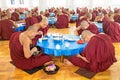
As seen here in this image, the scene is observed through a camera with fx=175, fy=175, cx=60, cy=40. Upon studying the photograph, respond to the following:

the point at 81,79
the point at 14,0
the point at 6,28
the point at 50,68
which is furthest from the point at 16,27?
the point at 14,0

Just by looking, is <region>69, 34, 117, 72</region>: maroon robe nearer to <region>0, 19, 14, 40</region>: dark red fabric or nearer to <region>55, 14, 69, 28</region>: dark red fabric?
<region>0, 19, 14, 40</region>: dark red fabric

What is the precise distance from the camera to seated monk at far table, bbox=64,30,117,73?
3.27 m

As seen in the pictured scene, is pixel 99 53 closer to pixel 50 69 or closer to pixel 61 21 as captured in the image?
pixel 50 69

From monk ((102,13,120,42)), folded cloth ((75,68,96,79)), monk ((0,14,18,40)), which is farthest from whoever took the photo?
monk ((0,14,18,40))

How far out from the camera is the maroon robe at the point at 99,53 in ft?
10.7

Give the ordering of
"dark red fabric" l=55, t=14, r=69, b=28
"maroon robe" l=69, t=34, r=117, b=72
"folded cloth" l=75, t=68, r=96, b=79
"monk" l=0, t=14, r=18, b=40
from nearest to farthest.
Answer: "maroon robe" l=69, t=34, r=117, b=72, "folded cloth" l=75, t=68, r=96, b=79, "monk" l=0, t=14, r=18, b=40, "dark red fabric" l=55, t=14, r=69, b=28

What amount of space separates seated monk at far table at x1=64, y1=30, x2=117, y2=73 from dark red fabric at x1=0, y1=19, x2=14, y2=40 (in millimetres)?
3132

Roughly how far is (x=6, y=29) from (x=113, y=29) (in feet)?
11.8

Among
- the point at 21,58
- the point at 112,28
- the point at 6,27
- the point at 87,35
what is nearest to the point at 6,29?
the point at 6,27

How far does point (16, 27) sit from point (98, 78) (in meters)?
3.54

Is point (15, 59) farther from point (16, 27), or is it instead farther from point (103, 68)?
point (16, 27)

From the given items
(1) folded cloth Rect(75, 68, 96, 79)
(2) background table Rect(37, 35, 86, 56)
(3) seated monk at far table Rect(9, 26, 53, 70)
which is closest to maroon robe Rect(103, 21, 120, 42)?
(2) background table Rect(37, 35, 86, 56)

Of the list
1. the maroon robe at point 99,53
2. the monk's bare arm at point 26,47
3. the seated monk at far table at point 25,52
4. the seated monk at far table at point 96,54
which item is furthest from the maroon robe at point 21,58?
the maroon robe at point 99,53

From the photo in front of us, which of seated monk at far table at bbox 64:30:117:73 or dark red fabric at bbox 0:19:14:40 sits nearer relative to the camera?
seated monk at far table at bbox 64:30:117:73
